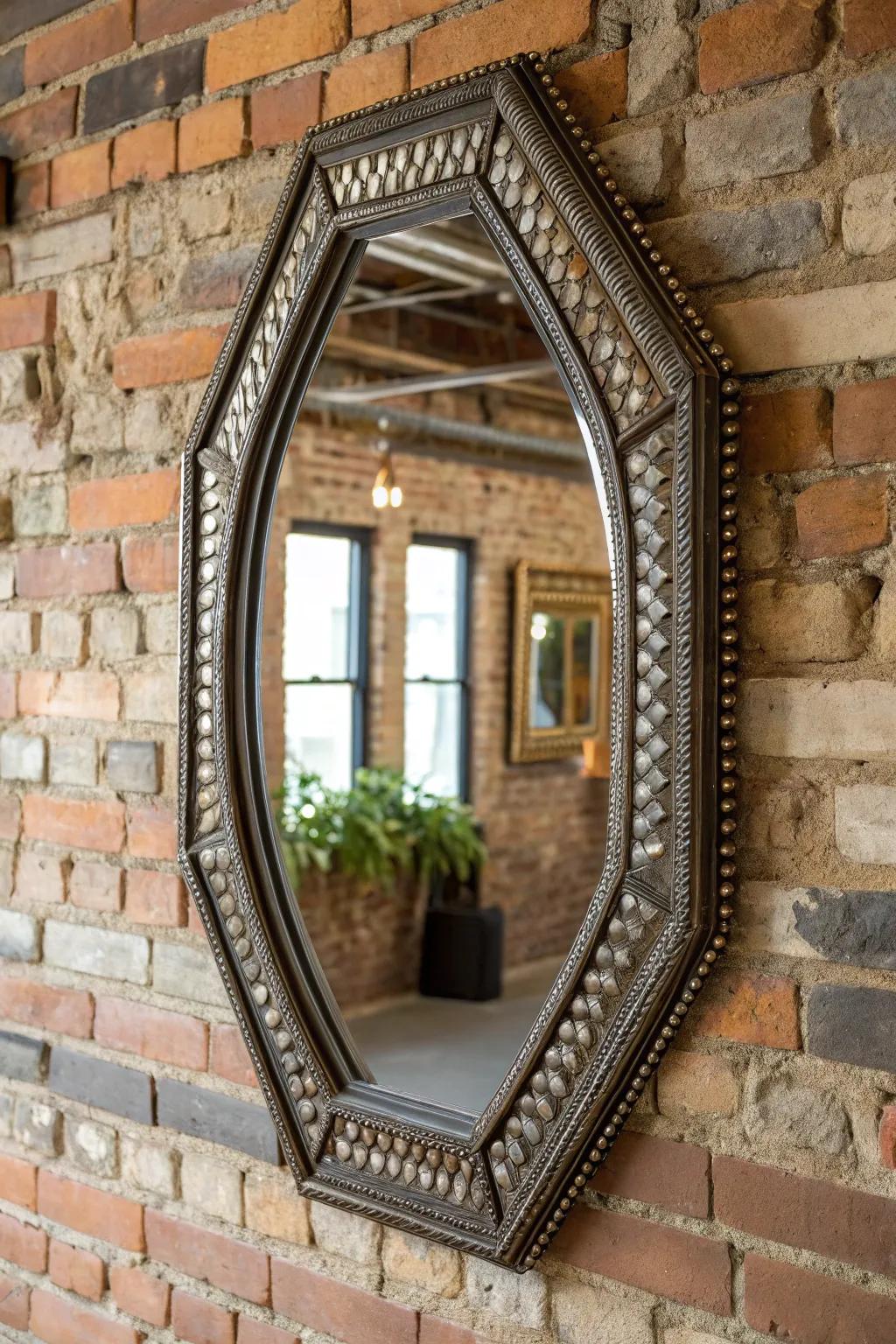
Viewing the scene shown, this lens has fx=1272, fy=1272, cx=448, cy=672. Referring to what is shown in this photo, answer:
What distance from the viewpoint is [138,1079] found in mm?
1519

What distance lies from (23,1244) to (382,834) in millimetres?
796

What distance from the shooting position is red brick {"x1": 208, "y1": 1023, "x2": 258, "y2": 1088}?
55.5 inches

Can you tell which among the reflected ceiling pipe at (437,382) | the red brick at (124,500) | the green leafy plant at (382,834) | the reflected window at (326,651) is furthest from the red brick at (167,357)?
the reflected ceiling pipe at (437,382)

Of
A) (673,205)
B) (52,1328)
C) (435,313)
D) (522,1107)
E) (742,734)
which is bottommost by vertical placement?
(52,1328)

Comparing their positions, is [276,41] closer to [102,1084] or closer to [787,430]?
[787,430]

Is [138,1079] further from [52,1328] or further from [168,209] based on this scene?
[168,209]

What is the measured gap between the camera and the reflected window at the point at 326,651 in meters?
2.62

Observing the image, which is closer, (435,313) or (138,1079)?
(138,1079)

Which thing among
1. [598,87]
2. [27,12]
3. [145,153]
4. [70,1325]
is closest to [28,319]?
[145,153]

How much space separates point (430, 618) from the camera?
2311 mm

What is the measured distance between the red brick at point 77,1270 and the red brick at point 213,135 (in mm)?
1313

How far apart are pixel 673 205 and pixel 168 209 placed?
2.22 feet

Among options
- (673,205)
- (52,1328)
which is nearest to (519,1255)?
(52,1328)

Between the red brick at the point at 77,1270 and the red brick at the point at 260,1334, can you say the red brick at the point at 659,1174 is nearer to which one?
the red brick at the point at 260,1334
